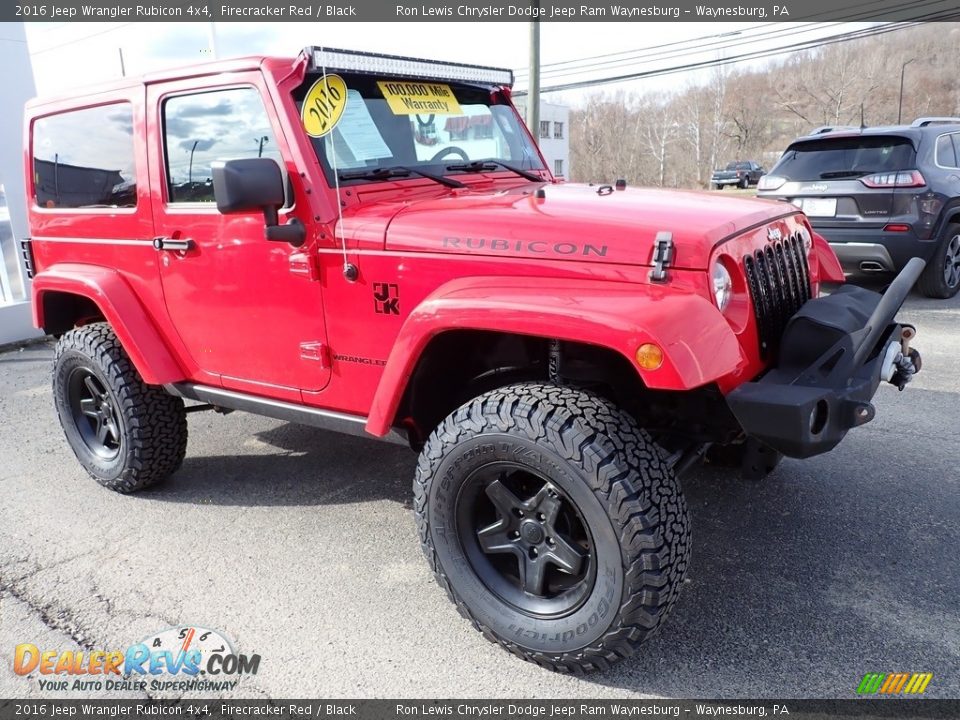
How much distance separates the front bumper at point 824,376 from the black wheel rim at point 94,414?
3.20 m

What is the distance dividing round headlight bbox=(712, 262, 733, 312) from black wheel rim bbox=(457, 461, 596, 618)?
0.81m

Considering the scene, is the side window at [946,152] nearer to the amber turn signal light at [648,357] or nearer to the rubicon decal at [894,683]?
the rubicon decal at [894,683]

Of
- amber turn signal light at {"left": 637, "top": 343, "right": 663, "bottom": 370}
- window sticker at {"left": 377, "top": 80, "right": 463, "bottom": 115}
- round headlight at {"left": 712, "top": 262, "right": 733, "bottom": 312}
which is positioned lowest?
amber turn signal light at {"left": 637, "top": 343, "right": 663, "bottom": 370}

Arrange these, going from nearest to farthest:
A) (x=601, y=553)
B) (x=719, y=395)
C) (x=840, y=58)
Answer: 1. (x=601, y=553)
2. (x=719, y=395)
3. (x=840, y=58)

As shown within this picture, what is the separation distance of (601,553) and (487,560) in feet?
1.67

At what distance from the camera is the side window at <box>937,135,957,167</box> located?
298 inches

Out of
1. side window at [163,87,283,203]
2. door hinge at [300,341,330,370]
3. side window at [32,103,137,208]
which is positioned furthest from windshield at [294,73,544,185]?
side window at [32,103,137,208]

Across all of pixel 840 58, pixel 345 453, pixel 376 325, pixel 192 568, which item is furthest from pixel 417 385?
pixel 840 58

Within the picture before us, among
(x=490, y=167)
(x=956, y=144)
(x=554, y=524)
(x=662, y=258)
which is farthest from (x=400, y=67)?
(x=956, y=144)

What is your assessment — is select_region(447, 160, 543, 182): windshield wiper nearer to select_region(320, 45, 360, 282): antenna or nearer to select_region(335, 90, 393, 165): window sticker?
select_region(335, 90, 393, 165): window sticker

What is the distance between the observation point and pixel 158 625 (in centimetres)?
278

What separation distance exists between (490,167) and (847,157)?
5.75m

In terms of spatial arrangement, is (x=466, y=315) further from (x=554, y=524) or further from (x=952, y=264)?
(x=952, y=264)

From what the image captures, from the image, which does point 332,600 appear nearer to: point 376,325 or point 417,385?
point 417,385
